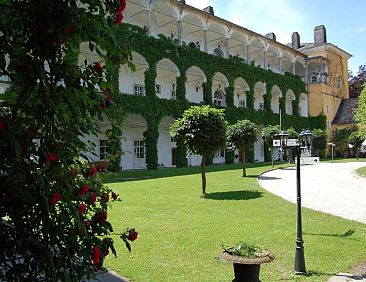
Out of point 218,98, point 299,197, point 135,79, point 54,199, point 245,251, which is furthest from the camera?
point 218,98

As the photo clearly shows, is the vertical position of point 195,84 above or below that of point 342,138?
above

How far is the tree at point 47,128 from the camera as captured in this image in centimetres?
162

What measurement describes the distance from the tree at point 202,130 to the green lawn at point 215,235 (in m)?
1.65

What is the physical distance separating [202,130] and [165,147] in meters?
19.0

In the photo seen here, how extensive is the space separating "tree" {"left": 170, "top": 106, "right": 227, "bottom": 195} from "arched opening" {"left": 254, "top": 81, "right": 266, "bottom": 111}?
28.3m

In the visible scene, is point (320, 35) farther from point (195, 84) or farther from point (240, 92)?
point (195, 84)

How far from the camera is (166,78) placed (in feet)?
104

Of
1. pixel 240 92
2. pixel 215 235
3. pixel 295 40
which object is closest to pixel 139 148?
pixel 240 92

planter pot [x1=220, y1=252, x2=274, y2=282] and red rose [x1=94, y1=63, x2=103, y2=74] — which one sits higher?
red rose [x1=94, y1=63, x2=103, y2=74]

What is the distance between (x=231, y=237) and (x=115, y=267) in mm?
2609

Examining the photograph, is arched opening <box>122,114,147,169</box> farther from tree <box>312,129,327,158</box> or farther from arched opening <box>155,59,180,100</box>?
tree <box>312,129,327,158</box>

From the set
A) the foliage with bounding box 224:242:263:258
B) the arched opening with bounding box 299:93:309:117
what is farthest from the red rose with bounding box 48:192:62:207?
the arched opening with bounding box 299:93:309:117

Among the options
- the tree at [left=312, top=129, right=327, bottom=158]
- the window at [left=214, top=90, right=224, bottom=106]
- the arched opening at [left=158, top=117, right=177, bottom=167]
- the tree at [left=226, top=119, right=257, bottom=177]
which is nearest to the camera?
the tree at [left=226, top=119, right=257, bottom=177]

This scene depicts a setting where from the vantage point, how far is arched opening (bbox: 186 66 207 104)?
32969 millimetres
